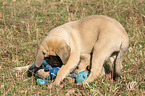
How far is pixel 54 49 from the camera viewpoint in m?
3.72

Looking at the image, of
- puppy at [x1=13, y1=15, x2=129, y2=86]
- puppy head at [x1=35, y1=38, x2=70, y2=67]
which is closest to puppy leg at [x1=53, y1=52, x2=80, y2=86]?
puppy at [x1=13, y1=15, x2=129, y2=86]

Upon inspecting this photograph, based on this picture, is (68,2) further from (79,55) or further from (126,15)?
(79,55)

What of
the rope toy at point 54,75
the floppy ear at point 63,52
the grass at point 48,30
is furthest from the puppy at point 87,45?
the grass at point 48,30

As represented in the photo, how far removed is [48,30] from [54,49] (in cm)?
230

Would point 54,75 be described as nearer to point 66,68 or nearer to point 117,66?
point 66,68

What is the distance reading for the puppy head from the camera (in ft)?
12.0

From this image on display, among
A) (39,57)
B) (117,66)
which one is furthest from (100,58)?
(39,57)

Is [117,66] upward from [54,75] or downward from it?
upward

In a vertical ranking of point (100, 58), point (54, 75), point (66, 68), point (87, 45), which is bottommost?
point (54, 75)

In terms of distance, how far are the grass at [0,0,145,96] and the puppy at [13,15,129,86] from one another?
0.81 feet

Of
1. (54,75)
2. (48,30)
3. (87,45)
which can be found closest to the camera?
(54,75)

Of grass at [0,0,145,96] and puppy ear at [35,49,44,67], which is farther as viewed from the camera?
puppy ear at [35,49,44,67]

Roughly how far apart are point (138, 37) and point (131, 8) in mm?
1544

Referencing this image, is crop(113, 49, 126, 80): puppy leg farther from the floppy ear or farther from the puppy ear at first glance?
the puppy ear
